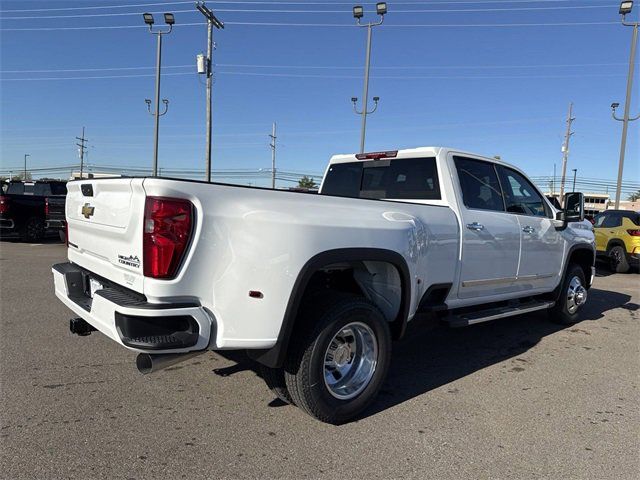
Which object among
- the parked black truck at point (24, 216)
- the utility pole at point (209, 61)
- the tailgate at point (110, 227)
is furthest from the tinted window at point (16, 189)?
the tailgate at point (110, 227)

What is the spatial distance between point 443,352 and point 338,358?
2009 millimetres

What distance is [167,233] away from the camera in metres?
2.64

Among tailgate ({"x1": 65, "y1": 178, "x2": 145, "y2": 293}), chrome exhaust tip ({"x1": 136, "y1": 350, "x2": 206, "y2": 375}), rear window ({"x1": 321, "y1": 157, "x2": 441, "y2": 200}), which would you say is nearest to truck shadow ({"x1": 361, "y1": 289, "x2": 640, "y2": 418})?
chrome exhaust tip ({"x1": 136, "y1": 350, "x2": 206, "y2": 375})

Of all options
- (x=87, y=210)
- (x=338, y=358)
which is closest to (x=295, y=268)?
(x=338, y=358)

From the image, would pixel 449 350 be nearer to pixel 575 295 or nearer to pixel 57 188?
pixel 575 295

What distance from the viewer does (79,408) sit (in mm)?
3381

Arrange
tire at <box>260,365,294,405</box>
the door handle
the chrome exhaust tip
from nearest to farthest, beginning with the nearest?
the chrome exhaust tip, tire at <box>260,365,294,405</box>, the door handle

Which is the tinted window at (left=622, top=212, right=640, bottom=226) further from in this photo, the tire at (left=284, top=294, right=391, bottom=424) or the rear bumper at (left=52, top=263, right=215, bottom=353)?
the rear bumper at (left=52, top=263, right=215, bottom=353)

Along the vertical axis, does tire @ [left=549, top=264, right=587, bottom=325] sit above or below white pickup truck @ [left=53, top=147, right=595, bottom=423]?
below

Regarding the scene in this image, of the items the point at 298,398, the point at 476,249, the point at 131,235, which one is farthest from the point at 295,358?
the point at 476,249

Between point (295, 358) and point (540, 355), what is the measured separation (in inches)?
126

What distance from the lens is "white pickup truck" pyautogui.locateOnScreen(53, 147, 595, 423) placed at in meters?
2.68

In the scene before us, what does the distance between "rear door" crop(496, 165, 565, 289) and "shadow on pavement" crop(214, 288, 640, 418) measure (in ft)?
2.36

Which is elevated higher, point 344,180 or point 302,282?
point 344,180
